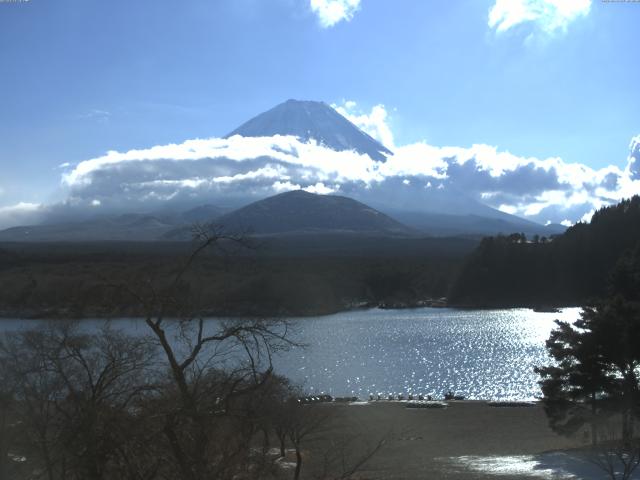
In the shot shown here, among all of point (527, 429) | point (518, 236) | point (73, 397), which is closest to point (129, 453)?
point (73, 397)

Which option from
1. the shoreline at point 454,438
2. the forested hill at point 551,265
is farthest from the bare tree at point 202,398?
the forested hill at point 551,265

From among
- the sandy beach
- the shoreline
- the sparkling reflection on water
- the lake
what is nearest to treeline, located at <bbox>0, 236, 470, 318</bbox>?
the lake

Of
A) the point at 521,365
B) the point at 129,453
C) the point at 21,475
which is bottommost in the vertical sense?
the point at 521,365

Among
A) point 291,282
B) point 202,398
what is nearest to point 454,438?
point 202,398

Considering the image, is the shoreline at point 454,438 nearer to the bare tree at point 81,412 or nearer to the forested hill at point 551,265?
the bare tree at point 81,412

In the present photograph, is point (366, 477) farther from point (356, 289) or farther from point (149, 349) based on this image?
point (356, 289)

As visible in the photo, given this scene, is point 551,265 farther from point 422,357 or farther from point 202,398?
point 202,398

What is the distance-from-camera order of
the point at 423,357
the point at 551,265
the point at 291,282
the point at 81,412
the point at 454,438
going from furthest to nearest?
1. the point at 551,265
2. the point at 291,282
3. the point at 423,357
4. the point at 454,438
5. the point at 81,412
